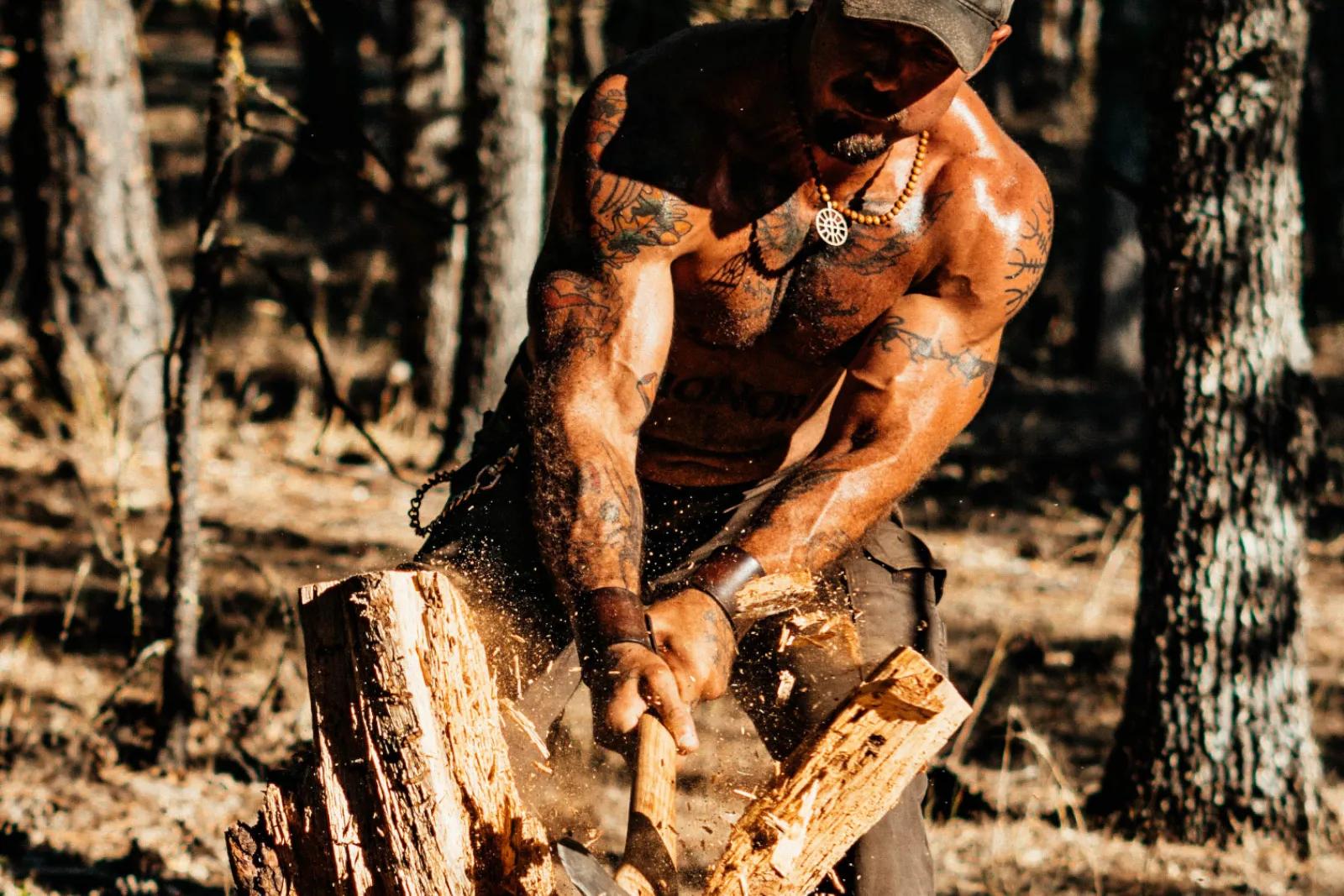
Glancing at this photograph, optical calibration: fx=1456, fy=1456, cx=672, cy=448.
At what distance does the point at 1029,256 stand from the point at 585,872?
71.4 inches

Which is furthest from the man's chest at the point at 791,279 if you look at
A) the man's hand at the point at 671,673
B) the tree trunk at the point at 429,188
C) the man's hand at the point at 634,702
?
the tree trunk at the point at 429,188

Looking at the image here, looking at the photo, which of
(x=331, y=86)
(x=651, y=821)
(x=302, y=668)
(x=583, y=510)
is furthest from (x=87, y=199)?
(x=651, y=821)

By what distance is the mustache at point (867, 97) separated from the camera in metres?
2.96

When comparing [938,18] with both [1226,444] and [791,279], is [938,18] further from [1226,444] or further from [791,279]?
[1226,444]

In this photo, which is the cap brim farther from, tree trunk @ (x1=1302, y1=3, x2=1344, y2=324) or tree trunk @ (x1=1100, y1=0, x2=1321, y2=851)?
tree trunk @ (x1=1302, y1=3, x2=1344, y2=324)

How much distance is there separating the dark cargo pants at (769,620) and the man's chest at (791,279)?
0.43 meters

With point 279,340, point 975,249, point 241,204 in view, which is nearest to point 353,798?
point 975,249

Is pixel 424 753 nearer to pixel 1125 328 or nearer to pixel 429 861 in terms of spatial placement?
pixel 429 861

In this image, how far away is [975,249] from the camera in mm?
3225

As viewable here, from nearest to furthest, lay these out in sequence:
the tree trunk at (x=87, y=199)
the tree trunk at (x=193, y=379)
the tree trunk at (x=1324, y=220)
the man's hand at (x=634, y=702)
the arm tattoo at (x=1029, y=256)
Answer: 1. the man's hand at (x=634, y=702)
2. the arm tattoo at (x=1029, y=256)
3. the tree trunk at (x=193, y=379)
4. the tree trunk at (x=87, y=199)
5. the tree trunk at (x=1324, y=220)

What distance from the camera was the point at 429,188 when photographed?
31.9 feet

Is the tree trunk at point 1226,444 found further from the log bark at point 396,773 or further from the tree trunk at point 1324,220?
the tree trunk at point 1324,220

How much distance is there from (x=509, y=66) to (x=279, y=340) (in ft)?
16.9

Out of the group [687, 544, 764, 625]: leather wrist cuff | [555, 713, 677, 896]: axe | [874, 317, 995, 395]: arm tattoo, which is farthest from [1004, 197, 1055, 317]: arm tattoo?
[555, 713, 677, 896]: axe
